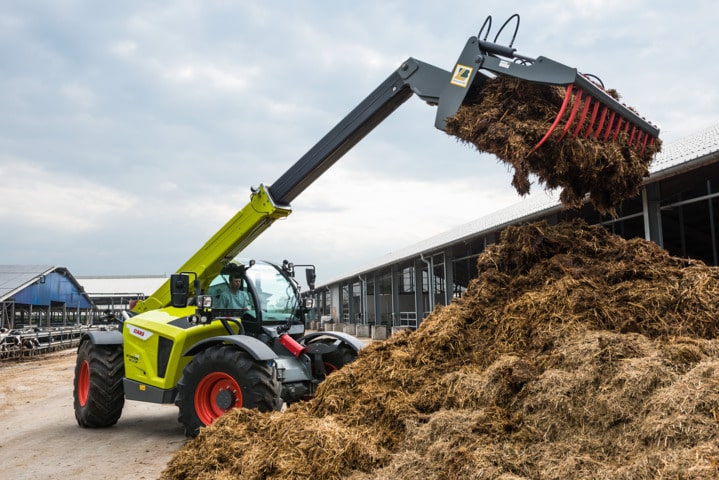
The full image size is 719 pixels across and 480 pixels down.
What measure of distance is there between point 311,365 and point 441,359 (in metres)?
2.93

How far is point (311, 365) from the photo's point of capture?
7848mm

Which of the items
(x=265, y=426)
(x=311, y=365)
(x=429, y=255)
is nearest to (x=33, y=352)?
(x=429, y=255)

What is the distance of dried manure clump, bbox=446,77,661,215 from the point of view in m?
5.71

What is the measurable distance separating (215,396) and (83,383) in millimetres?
3081

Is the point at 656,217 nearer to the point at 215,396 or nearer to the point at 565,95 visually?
the point at 565,95

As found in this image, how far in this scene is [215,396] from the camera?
273 inches

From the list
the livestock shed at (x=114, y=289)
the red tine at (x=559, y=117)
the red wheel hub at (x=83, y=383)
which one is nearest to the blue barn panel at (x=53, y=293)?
the livestock shed at (x=114, y=289)

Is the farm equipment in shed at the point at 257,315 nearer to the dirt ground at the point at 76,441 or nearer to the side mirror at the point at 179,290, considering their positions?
the side mirror at the point at 179,290

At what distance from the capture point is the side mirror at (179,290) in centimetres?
793

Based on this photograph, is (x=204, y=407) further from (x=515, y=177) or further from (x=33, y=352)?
(x=33, y=352)

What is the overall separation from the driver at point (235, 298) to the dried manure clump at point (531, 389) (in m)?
2.62

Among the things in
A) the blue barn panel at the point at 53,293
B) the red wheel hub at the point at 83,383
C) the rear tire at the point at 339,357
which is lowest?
the red wheel hub at the point at 83,383

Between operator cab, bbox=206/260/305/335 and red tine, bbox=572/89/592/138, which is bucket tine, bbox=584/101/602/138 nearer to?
red tine, bbox=572/89/592/138

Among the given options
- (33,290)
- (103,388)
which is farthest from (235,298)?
(33,290)
